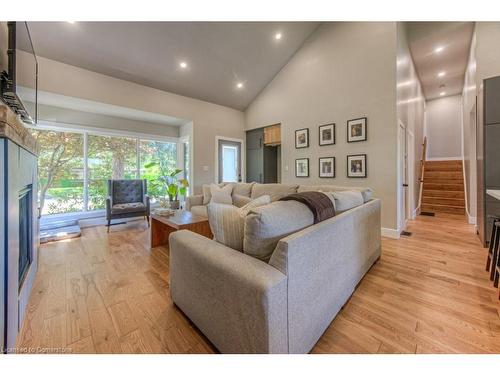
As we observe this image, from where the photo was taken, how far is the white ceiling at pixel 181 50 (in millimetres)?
3158

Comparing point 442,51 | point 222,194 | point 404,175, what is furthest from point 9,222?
point 442,51

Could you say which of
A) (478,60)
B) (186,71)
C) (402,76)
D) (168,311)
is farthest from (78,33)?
(478,60)

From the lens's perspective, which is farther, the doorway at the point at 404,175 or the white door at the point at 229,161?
the white door at the point at 229,161

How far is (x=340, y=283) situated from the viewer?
1.51 metres

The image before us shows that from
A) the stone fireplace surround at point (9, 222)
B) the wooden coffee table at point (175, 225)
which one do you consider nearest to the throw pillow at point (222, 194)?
the wooden coffee table at point (175, 225)

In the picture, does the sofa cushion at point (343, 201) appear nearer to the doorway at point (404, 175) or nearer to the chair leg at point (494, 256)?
the chair leg at point (494, 256)

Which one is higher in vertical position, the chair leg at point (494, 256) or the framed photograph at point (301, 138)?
the framed photograph at point (301, 138)

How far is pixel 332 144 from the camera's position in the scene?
413 centimetres

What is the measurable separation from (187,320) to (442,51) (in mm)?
6462

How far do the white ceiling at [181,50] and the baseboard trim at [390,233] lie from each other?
4125mm

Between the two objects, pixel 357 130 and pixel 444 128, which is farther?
pixel 444 128

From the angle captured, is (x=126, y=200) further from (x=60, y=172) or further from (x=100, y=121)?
(x=100, y=121)

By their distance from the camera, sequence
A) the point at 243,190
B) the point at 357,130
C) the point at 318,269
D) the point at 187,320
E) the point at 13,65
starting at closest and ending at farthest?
the point at 318,269 → the point at 187,320 → the point at 13,65 → the point at 357,130 → the point at 243,190
